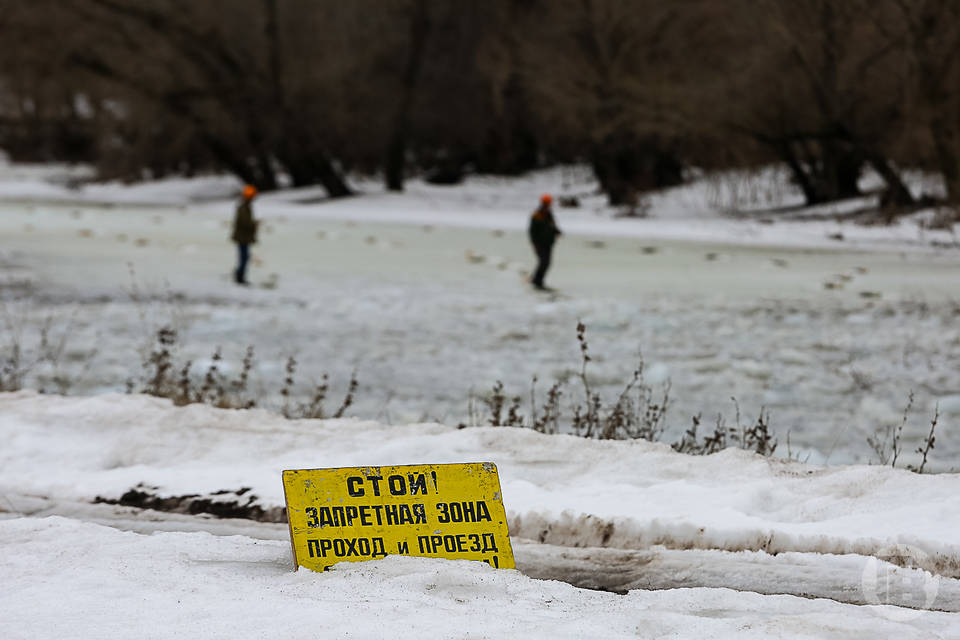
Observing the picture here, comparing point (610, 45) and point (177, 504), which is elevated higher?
point (610, 45)

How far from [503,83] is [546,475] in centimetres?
3023

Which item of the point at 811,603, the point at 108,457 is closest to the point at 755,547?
the point at 811,603

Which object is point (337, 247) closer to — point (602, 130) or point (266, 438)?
point (602, 130)

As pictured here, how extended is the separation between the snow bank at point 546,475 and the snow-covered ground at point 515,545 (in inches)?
0.5

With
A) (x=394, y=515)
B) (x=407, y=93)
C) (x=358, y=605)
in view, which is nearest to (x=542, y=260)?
(x=394, y=515)

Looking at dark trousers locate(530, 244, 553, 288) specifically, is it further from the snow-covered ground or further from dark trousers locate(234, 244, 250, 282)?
the snow-covered ground

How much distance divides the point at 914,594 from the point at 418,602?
1.71m

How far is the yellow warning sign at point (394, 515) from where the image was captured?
3.87m

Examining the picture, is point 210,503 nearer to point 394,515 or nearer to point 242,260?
point 394,515

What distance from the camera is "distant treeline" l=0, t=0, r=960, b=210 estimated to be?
72.8ft

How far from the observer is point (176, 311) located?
37.0 ft

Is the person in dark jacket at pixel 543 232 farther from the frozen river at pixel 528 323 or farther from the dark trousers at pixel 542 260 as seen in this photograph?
the frozen river at pixel 528 323

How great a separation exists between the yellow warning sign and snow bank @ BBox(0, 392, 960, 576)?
1.92 ft

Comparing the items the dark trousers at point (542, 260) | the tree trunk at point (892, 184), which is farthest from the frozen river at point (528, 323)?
the tree trunk at point (892, 184)
